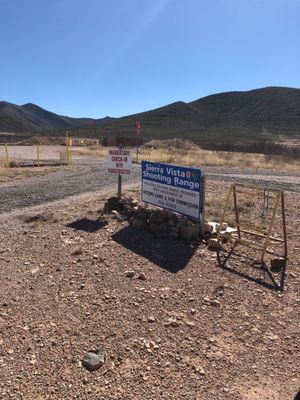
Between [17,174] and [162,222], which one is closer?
[162,222]

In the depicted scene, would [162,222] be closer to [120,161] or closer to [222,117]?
[120,161]

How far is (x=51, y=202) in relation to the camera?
1112 cm

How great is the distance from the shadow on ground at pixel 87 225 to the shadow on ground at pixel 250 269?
2439 millimetres

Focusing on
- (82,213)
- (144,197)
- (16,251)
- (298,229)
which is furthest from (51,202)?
(298,229)

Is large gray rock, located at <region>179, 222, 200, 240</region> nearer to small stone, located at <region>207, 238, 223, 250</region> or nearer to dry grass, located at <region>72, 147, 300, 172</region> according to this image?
small stone, located at <region>207, 238, 223, 250</region>

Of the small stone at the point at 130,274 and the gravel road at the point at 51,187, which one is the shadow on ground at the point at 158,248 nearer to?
the small stone at the point at 130,274

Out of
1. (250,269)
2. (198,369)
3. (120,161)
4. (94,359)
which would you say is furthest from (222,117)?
(94,359)

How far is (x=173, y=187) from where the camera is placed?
760 cm

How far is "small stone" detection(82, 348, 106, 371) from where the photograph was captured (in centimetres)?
377

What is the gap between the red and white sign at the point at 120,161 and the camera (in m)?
9.12

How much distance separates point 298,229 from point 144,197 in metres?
3.21

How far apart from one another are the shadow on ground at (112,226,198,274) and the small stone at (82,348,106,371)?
212 centimetres

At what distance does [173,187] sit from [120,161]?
2.07 meters

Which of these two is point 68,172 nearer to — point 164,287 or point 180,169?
point 180,169
